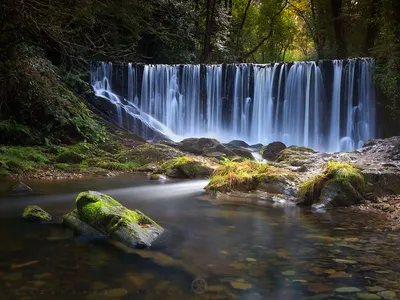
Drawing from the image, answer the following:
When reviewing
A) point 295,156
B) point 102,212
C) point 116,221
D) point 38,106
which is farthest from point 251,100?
point 116,221

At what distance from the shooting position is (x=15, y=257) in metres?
4.22

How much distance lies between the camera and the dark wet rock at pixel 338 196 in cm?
741

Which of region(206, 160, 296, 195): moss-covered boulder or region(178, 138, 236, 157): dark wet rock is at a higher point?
region(178, 138, 236, 157): dark wet rock

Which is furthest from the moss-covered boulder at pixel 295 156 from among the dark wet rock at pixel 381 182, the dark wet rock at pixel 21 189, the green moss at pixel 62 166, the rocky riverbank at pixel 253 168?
the dark wet rock at pixel 21 189

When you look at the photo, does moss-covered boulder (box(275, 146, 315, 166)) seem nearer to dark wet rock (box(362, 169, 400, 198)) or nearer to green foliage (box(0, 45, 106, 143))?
dark wet rock (box(362, 169, 400, 198))

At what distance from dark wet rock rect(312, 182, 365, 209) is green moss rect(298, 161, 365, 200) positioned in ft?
0.33

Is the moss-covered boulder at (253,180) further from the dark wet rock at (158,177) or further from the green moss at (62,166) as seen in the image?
the green moss at (62,166)

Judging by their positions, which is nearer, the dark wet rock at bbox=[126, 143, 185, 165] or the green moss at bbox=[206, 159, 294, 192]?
the green moss at bbox=[206, 159, 294, 192]

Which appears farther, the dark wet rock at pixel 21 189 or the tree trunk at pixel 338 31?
the tree trunk at pixel 338 31

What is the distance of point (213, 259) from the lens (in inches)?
172

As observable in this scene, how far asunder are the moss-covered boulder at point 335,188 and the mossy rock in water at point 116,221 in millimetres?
3484

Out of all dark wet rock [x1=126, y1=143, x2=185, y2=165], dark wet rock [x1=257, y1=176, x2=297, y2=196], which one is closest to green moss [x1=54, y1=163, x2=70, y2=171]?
dark wet rock [x1=126, y1=143, x2=185, y2=165]

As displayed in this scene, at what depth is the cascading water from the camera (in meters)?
18.5

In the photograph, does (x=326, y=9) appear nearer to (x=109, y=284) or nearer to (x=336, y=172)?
(x=336, y=172)
